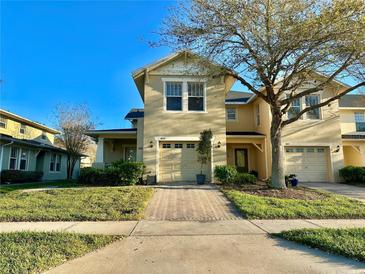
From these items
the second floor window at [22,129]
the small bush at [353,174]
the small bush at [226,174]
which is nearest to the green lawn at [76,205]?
the small bush at [226,174]

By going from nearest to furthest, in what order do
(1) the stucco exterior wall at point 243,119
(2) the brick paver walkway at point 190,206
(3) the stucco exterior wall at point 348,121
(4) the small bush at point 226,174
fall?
(2) the brick paver walkway at point 190,206
(4) the small bush at point 226,174
(3) the stucco exterior wall at point 348,121
(1) the stucco exterior wall at point 243,119

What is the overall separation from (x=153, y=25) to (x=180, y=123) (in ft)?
Result: 19.2

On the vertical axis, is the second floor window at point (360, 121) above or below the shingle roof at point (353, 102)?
below

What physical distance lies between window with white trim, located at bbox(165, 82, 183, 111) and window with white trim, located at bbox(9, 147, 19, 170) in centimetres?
1209

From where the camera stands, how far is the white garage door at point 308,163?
1686 centimetres

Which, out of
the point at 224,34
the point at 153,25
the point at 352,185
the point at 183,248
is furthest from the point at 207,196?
the point at 352,185

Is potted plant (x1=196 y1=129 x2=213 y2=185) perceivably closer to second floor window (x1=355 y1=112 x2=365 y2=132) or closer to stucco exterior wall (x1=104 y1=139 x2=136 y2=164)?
stucco exterior wall (x1=104 y1=139 x2=136 y2=164)

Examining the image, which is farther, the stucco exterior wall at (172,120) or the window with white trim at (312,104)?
the window with white trim at (312,104)

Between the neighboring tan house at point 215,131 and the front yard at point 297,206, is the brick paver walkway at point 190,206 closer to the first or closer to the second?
the front yard at point 297,206

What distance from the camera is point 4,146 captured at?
18062 millimetres

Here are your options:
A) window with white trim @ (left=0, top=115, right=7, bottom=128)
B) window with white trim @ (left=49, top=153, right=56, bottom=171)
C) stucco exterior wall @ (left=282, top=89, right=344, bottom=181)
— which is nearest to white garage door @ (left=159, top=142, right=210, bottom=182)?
stucco exterior wall @ (left=282, top=89, right=344, bottom=181)

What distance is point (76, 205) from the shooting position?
29.6 ft

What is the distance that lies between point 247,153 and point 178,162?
6494 millimetres

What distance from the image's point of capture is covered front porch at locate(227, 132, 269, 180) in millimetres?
18125
